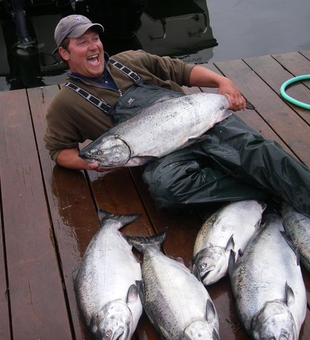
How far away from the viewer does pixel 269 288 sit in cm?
251

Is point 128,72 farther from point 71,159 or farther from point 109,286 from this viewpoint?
point 109,286

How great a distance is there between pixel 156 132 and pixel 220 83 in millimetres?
866

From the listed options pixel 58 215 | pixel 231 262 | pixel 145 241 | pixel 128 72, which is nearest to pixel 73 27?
pixel 128 72

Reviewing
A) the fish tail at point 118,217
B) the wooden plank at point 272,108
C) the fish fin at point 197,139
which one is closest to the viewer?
the fish tail at point 118,217

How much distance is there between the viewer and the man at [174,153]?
3043mm

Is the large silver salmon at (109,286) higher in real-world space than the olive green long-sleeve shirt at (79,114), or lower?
lower

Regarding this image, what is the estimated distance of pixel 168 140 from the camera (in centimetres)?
336

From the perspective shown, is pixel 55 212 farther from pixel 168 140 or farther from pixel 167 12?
pixel 167 12

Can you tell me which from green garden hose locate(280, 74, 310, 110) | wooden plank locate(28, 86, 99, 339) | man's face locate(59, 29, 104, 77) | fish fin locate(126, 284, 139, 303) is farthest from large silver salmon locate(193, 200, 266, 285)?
green garden hose locate(280, 74, 310, 110)

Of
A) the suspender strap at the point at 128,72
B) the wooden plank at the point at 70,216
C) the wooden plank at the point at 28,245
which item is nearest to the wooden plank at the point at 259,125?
the suspender strap at the point at 128,72

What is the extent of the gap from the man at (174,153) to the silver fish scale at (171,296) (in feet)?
1.71

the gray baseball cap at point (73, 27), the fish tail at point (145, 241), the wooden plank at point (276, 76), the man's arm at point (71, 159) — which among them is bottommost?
the wooden plank at point (276, 76)

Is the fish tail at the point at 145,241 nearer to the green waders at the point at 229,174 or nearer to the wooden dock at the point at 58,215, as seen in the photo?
the wooden dock at the point at 58,215

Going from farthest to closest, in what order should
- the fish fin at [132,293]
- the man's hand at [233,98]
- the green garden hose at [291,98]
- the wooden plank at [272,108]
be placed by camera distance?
the green garden hose at [291,98], the wooden plank at [272,108], the man's hand at [233,98], the fish fin at [132,293]
